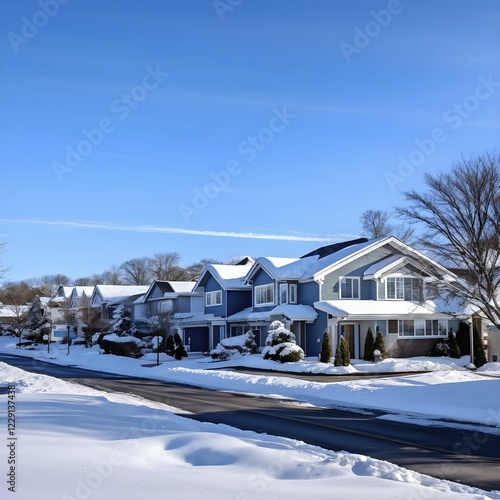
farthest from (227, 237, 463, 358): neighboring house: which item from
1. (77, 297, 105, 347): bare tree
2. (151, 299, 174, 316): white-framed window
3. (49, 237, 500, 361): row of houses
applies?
(77, 297, 105, 347): bare tree

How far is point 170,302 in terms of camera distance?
6059 centimetres

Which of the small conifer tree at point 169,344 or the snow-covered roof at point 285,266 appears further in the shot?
the small conifer tree at point 169,344

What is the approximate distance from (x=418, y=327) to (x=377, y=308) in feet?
11.8

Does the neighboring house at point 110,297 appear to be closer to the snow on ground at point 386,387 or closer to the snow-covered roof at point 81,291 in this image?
the snow-covered roof at point 81,291

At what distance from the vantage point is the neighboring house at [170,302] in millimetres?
59156

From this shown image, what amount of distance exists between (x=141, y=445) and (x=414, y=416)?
1104 centimetres

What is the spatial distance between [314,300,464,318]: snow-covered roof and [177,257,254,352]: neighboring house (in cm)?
1115

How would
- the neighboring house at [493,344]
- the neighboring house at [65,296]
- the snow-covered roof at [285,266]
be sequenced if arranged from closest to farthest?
the neighboring house at [493,344] → the snow-covered roof at [285,266] → the neighboring house at [65,296]

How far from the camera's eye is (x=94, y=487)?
25.3 ft

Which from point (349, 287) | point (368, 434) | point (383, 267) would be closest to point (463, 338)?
point (383, 267)

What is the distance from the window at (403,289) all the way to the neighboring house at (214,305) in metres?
12.0

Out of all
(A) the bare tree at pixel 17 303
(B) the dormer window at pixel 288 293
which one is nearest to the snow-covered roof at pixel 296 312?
(B) the dormer window at pixel 288 293

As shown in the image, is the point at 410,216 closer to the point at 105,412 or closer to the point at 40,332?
the point at 105,412

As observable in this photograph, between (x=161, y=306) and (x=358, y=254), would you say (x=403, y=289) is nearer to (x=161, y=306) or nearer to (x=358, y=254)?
(x=358, y=254)
